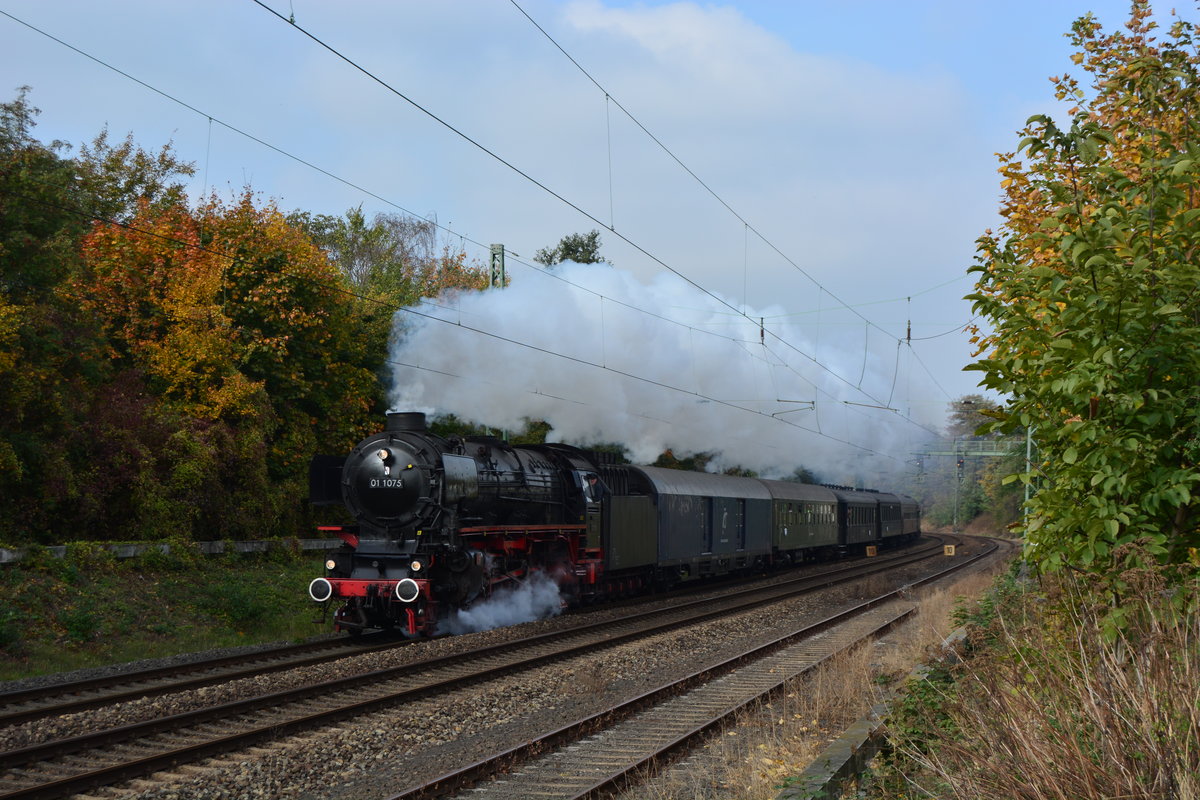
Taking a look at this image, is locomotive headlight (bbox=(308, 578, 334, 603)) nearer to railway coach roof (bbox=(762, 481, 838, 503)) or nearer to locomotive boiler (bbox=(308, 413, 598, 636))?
locomotive boiler (bbox=(308, 413, 598, 636))

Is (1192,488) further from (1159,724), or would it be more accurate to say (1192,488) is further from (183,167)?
(183,167)

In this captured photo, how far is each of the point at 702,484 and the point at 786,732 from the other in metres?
16.8

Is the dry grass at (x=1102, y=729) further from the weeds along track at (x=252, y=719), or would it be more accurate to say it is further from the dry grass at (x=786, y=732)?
the weeds along track at (x=252, y=719)

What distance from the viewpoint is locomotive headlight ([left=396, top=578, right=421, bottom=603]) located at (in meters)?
14.7

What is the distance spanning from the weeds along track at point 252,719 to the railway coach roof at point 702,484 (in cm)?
719

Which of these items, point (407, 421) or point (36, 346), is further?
point (36, 346)

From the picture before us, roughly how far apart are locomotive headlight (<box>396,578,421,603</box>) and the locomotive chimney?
114 inches

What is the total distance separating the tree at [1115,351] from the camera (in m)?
5.23

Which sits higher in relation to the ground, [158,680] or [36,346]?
[36,346]

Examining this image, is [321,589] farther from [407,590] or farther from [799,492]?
[799,492]

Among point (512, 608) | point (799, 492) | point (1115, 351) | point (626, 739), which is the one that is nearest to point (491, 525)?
point (512, 608)

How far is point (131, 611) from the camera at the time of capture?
1673 cm

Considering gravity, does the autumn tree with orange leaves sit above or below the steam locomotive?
above

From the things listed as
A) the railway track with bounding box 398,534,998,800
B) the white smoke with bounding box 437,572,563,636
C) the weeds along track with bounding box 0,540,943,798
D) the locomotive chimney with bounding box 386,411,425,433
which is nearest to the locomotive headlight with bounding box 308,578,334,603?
the white smoke with bounding box 437,572,563,636
